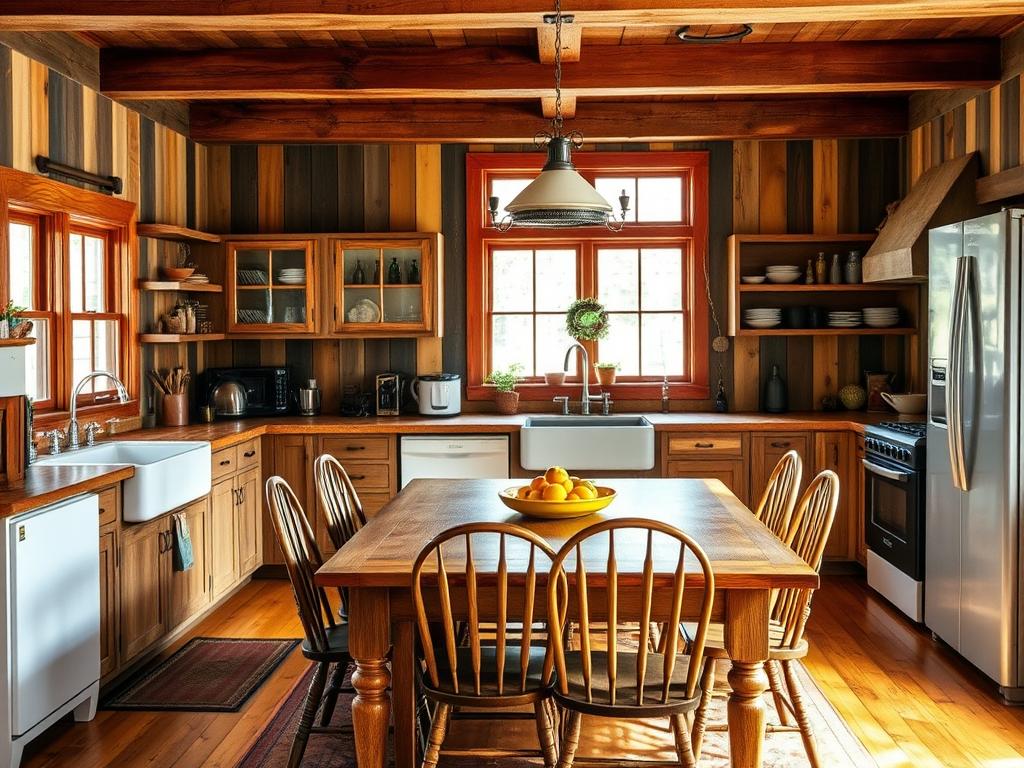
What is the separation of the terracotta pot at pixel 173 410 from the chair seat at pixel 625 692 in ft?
11.0

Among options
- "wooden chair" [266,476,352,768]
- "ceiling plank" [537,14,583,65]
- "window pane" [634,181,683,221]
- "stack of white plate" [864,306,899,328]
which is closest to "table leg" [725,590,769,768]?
"wooden chair" [266,476,352,768]

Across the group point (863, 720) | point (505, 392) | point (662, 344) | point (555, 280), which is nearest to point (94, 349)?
point (505, 392)

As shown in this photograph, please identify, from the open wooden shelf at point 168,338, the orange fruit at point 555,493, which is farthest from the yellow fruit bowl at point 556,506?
the open wooden shelf at point 168,338

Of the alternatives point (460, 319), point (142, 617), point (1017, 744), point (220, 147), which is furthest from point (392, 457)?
point (1017, 744)

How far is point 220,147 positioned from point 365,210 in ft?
3.22

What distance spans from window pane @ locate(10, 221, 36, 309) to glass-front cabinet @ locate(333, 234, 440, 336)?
6.17 ft

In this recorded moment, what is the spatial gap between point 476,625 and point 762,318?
3970mm

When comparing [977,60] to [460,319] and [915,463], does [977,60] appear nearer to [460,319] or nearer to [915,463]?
[915,463]

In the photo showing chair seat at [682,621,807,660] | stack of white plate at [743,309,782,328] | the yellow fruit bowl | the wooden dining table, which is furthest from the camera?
stack of white plate at [743,309,782,328]

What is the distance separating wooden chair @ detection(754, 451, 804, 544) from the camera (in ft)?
10.9

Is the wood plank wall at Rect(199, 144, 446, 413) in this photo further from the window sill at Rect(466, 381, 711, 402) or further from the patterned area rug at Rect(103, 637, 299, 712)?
the patterned area rug at Rect(103, 637, 299, 712)

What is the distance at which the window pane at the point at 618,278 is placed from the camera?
626 centimetres

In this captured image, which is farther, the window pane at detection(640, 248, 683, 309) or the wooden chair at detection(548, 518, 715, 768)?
the window pane at detection(640, 248, 683, 309)

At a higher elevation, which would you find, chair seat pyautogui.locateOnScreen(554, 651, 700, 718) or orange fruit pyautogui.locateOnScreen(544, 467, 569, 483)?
orange fruit pyautogui.locateOnScreen(544, 467, 569, 483)
